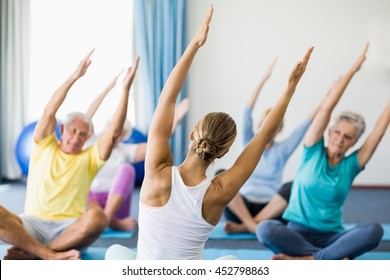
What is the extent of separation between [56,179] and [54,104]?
1.07 ft

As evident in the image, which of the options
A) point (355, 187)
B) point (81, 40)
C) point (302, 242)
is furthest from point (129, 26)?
point (355, 187)

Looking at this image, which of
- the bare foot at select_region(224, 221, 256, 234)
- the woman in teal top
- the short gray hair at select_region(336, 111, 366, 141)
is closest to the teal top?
the woman in teal top

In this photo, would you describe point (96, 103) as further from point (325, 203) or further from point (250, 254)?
point (325, 203)

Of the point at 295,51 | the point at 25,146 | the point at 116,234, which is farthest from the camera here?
the point at 116,234

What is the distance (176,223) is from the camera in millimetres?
1739

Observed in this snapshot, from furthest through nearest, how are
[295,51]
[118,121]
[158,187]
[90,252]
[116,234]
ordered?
[116,234], [295,51], [90,252], [118,121], [158,187]

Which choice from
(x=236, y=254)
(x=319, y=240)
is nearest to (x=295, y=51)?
(x=319, y=240)

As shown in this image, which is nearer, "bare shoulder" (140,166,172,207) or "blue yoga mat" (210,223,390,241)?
"bare shoulder" (140,166,172,207)

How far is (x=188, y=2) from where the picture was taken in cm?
246

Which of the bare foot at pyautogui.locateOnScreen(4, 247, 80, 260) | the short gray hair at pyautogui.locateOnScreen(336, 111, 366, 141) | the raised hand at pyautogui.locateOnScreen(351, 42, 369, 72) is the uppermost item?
the raised hand at pyautogui.locateOnScreen(351, 42, 369, 72)

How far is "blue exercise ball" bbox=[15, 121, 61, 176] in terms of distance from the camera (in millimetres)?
2471

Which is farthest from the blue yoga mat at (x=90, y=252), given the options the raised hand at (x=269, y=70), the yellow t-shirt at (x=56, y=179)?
the raised hand at (x=269, y=70)

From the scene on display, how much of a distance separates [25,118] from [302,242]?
4.24ft

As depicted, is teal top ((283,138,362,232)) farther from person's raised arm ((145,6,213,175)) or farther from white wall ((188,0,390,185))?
person's raised arm ((145,6,213,175))
